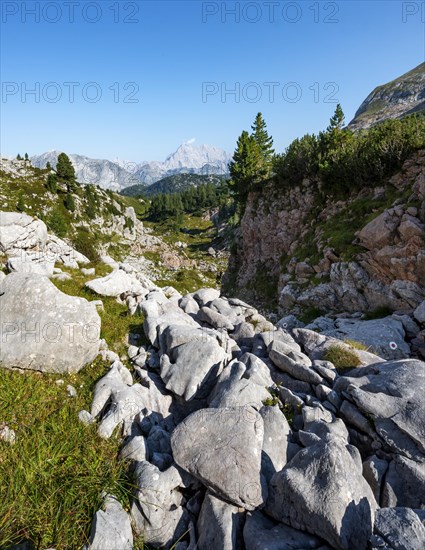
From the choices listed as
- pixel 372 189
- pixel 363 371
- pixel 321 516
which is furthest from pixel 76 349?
pixel 372 189

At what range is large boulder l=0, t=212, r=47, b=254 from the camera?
1690 cm

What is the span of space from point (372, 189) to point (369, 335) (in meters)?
19.1

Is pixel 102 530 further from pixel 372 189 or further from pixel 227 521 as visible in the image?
pixel 372 189

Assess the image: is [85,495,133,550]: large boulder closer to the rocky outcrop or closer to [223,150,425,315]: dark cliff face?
the rocky outcrop

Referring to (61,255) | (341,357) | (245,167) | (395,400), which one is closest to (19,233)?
(61,255)

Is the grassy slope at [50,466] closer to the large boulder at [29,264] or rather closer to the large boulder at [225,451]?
the large boulder at [225,451]

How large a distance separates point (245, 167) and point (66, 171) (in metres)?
87.7

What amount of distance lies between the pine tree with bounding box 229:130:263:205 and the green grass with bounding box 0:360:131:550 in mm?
45721

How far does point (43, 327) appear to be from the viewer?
9.74 metres

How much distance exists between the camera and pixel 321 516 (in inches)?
203

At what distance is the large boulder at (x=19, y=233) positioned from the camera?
666 inches

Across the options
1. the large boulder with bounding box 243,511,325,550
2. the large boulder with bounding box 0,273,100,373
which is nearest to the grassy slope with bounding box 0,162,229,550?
the large boulder with bounding box 0,273,100,373

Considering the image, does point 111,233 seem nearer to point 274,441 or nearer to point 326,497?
point 274,441

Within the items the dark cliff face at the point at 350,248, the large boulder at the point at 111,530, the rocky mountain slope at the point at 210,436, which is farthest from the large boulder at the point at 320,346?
the dark cliff face at the point at 350,248
